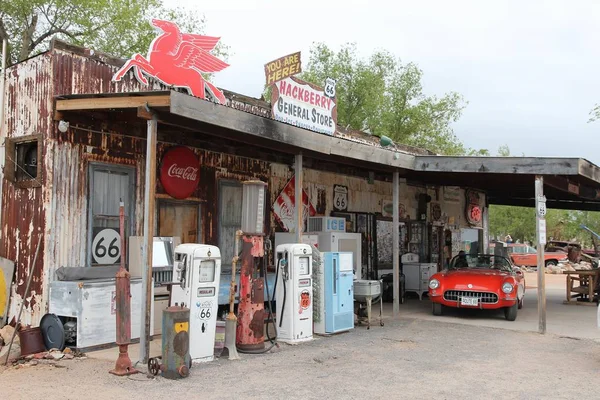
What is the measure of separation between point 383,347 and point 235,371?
107 inches

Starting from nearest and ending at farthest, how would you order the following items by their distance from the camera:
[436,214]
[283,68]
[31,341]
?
[31,341] → [283,68] → [436,214]

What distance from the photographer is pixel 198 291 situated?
24.4 feet

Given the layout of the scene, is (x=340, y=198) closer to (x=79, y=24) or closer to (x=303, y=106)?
(x=303, y=106)

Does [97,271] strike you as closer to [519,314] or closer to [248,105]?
[248,105]

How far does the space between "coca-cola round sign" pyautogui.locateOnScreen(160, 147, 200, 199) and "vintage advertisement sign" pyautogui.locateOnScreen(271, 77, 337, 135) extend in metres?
1.80

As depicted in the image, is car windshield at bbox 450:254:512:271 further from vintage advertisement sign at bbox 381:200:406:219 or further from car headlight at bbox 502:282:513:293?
vintage advertisement sign at bbox 381:200:406:219

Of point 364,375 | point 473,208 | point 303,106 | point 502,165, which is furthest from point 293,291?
point 473,208

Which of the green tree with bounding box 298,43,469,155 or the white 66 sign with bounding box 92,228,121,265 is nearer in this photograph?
the white 66 sign with bounding box 92,228,121,265

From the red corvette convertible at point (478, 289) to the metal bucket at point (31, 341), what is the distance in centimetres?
749

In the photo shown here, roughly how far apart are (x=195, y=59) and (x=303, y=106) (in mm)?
2088

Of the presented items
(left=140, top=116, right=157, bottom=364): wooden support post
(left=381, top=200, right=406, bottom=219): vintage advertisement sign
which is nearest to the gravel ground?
(left=140, top=116, right=157, bottom=364): wooden support post

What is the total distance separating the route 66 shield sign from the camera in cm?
1137

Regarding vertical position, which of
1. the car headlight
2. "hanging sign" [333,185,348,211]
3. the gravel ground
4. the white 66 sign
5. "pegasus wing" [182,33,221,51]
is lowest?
the gravel ground

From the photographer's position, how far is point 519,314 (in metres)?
13.3
